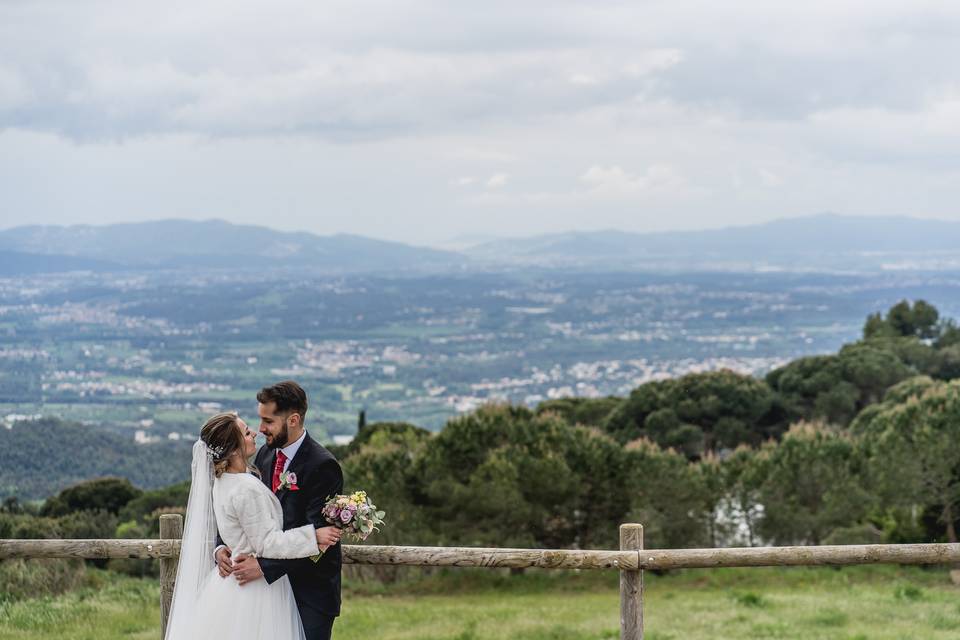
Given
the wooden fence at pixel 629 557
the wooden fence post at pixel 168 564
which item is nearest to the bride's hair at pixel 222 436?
the wooden fence at pixel 629 557

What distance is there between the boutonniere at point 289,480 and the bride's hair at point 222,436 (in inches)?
9.9

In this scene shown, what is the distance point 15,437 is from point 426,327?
134 m

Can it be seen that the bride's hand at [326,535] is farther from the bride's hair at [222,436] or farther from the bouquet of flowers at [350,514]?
the bride's hair at [222,436]

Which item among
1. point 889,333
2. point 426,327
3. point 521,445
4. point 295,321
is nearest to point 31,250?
point 295,321

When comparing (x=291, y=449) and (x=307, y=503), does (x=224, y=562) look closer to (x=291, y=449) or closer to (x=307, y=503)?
(x=307, y=503)

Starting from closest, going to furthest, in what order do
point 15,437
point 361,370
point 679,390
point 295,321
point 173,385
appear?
point 679,390
point 15,437
point 173,385
point 361,370
point 295,321

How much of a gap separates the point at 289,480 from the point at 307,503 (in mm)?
166

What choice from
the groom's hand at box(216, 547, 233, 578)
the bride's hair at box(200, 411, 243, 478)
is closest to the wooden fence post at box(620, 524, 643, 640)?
the groom's hand at box(216, 547, 233, 578)

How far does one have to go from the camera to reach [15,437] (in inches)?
1882

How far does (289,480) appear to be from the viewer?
4.86 meters

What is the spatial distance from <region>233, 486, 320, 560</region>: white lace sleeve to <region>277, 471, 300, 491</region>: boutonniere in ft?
0.33

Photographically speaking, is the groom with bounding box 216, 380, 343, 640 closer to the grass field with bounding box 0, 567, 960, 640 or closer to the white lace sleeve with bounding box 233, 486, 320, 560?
the white lace sleeve with bounding box 233, 486, 320, 560

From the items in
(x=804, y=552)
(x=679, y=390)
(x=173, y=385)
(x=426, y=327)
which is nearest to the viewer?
(x=804, y=552)

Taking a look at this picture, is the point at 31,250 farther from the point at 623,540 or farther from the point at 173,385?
the point at 623,540
